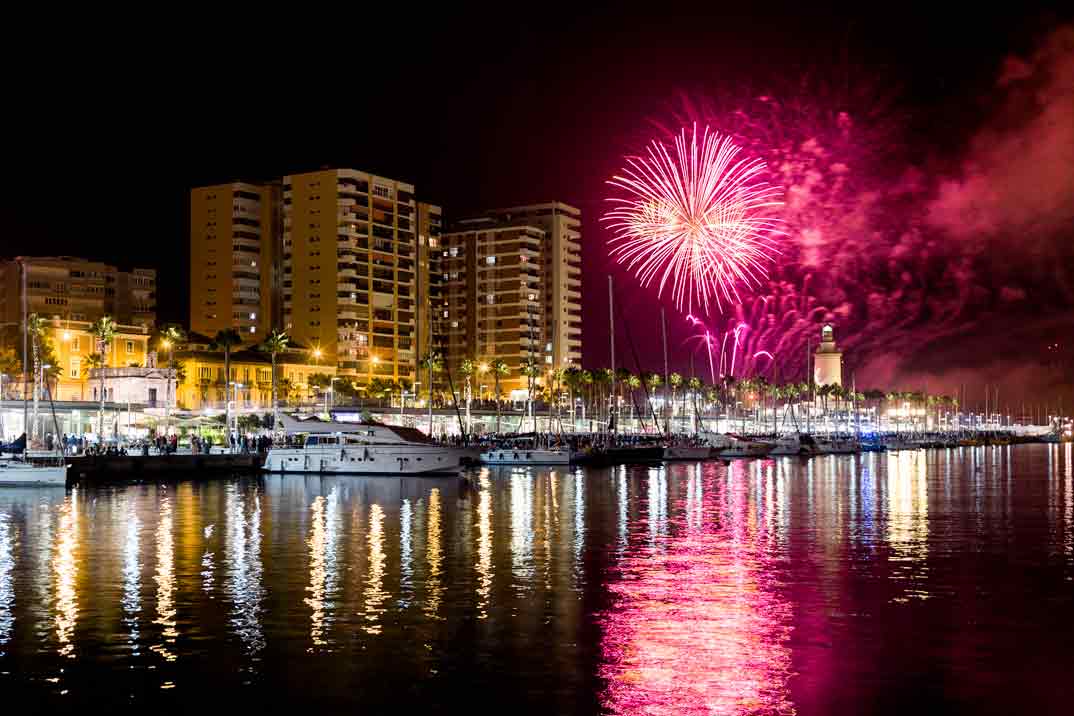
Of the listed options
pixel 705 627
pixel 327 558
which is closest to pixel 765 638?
pixel 705 627

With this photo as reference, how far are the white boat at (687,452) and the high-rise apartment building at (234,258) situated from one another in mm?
80934

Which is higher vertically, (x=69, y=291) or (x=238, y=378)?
(x=69, y=291)

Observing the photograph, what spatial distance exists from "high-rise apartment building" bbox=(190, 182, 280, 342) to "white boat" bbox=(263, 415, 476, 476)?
330 ft

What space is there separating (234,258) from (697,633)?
156 meters

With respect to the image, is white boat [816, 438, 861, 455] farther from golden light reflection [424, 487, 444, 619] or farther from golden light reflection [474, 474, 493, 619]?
golden light reflection [424, 487, 444, 619]

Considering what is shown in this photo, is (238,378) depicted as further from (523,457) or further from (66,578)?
(66,578)

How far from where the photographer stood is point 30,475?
60.5 metres

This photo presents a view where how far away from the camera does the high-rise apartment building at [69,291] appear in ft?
467

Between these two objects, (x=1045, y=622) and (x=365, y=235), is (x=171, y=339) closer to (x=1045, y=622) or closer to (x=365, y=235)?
(x=365, y=235)

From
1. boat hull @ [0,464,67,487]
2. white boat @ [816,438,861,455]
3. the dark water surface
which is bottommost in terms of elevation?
white boat @ [816,438,861,455]

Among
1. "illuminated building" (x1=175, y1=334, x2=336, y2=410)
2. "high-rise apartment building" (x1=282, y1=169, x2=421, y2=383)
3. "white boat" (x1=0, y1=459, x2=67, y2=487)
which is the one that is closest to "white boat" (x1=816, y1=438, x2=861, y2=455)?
"illuminated building" (x1=175, y1=334, x2=336, y2=410)

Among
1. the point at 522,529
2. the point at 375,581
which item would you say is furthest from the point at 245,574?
the point at 522,529

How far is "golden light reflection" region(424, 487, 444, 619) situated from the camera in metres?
25.8

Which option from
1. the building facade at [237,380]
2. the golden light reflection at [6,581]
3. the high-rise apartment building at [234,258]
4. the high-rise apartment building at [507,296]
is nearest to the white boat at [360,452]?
the golden light reflection at [6,581]
